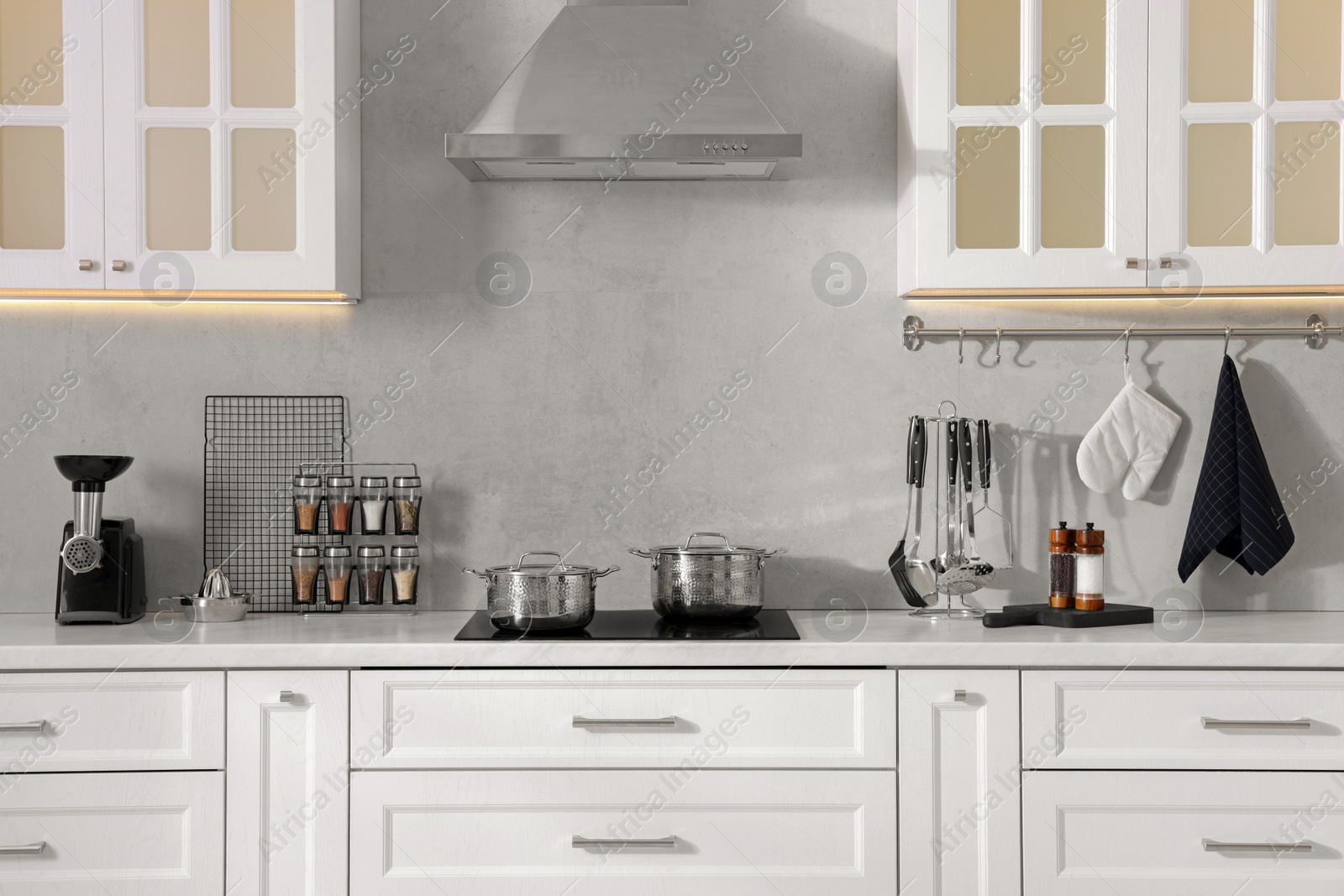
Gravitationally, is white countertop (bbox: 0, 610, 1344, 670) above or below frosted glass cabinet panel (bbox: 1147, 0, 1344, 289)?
below

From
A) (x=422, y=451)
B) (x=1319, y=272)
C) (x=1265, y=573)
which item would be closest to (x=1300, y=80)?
(x=1319, y=272)

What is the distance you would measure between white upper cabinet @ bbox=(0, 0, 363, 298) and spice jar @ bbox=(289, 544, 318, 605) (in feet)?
1.96

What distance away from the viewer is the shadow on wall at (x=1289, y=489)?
242 centimetres

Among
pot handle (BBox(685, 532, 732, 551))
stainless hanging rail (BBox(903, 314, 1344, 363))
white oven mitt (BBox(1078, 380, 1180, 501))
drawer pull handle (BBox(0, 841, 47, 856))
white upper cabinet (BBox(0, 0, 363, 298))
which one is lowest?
drawer pull handle (BBox(0, 841, 47, 856))

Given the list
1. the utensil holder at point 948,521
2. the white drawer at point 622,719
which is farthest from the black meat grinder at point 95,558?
the utensil holder at point 948,521

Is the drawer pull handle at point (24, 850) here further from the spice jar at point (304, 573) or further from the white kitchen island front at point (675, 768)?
the spice jar at point (304, 573)

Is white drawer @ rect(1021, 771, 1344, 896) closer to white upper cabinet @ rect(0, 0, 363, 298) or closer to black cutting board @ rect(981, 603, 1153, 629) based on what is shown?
black cutting board @ rect(981, 603, 1153, 629)

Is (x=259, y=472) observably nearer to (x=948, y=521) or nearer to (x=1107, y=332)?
(x=948, y=521)

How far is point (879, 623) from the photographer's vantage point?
2146 millimetres

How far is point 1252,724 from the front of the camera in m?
1.86

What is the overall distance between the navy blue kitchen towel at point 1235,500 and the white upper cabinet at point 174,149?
2048 millimetres

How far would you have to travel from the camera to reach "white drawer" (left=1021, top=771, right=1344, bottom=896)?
1.86m

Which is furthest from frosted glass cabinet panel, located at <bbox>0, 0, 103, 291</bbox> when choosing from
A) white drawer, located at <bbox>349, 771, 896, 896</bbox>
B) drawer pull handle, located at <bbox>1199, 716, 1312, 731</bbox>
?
drawer pull handle, located at <bbox>1199, 716, 1312, 731</bbox>

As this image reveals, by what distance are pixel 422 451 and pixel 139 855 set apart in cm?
102
